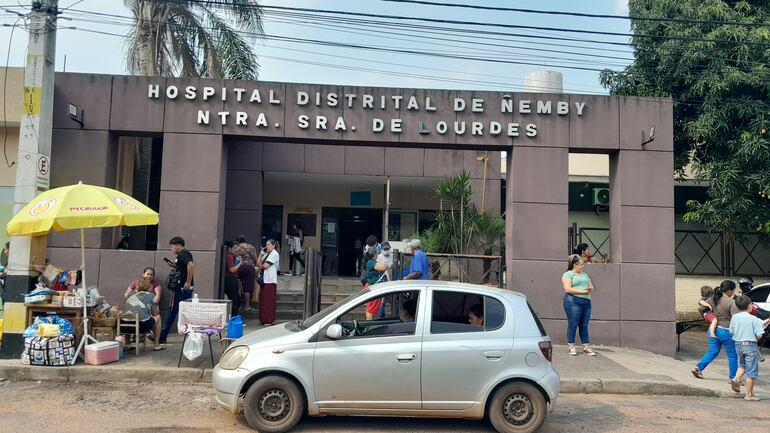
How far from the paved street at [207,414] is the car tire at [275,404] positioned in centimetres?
26

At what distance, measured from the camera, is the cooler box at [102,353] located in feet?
25.6

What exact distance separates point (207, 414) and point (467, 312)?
304cm

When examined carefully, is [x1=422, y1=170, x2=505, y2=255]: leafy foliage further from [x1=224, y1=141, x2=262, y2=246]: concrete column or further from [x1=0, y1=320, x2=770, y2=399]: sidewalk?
[x1=224, y1=141, x2=262, y2=246]: concrete column

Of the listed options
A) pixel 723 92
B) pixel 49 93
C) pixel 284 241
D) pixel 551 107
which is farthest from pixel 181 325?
pixel 723 92

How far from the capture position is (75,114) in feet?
34.6

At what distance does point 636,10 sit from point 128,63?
1435 cm

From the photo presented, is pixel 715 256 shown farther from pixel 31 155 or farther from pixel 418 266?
pixel 31 155

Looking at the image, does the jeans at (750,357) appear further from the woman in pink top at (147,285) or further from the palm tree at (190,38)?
the palm tree at (190,38)

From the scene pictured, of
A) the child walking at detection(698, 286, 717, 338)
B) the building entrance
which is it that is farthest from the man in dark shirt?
the building entrance

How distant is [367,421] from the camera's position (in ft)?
19.9

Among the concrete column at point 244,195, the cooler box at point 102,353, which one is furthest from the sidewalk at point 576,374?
the concrete column at point 244,195

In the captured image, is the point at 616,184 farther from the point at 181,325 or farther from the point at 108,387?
the point at 108,387

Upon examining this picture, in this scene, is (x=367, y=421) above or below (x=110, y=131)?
below

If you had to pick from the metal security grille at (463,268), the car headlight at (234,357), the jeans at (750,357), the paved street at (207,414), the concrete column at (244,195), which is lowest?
the paved street at (207,414)
